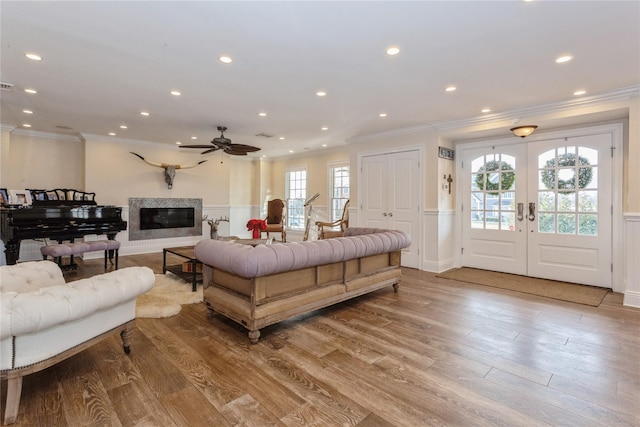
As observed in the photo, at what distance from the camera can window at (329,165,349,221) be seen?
777cm

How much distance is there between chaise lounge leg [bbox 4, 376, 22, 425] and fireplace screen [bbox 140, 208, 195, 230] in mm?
6012

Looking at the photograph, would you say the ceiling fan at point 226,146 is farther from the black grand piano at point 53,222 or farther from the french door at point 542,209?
the french door at point 542,209

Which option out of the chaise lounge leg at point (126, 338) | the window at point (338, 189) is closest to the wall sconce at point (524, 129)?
the window at point (338, 189)

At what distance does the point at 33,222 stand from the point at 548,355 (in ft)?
20.2

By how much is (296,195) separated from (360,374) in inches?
279

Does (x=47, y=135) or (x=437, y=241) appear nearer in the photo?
(x=437, y=241)

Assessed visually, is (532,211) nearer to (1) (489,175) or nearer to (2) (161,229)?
(1) (489,175)

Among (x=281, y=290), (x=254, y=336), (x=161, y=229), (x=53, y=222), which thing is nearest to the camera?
(x=254, y=336)

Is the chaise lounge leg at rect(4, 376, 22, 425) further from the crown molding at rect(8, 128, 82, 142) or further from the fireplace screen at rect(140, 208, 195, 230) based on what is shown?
the crown molding at rect(8, 128, 82, 142)

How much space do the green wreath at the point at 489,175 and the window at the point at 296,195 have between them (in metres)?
4.53

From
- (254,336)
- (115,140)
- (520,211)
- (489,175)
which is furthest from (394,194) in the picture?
(115,140)

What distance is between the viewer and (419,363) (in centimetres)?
235

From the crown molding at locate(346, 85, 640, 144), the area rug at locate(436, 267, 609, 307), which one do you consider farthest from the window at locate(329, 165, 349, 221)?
the area rug at locate(436, 267, 609, 307)

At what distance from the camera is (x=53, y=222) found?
464 cm
